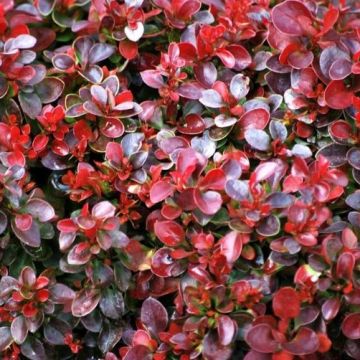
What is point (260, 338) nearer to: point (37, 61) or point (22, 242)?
point (22, 242)

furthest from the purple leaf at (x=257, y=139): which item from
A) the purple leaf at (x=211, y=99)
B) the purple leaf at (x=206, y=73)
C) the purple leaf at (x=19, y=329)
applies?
the purple leaf at (x=19, y=329)

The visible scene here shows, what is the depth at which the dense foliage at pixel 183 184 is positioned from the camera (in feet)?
4.83

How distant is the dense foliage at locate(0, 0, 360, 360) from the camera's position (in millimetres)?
1472

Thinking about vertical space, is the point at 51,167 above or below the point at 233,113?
below

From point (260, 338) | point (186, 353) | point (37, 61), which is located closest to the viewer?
point (260, 338)

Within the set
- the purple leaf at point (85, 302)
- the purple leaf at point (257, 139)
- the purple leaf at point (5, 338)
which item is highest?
the purple leaf at point (257, 139)

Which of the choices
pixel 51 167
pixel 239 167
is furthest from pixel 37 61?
pixel 239 167

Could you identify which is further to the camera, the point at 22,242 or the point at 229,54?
the point at 229,54

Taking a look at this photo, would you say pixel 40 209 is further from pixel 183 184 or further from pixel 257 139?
pixel 257 139

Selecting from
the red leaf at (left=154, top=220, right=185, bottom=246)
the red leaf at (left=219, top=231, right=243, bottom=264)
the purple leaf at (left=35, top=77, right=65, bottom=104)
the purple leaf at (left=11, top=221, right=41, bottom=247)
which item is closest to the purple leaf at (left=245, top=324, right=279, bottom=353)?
the red leaf at (left=219, top=231, right=243, bottom=264)

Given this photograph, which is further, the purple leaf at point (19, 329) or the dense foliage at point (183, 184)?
the purple leaf at point (19, 329)

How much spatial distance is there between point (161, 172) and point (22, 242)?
374 millimetres

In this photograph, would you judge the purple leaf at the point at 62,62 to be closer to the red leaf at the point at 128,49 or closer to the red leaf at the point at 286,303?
the red leaf at the point at 128,49

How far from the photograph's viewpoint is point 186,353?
1524 millimetres
